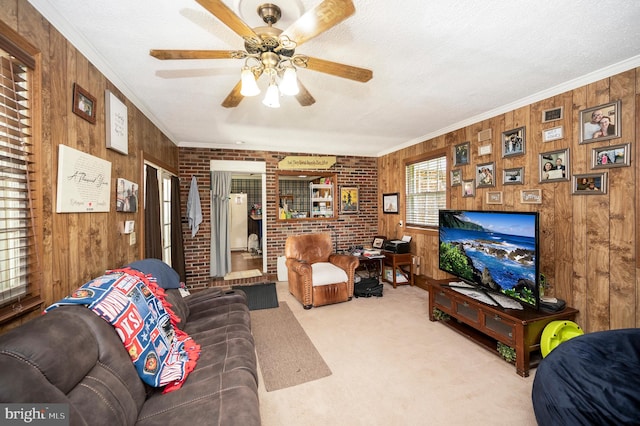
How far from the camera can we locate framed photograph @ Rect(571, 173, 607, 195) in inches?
86.0

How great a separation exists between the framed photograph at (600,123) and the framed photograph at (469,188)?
1.16m

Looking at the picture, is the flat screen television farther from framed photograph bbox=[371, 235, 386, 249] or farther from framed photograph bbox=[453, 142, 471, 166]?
framed photograph bbox=[371, 235, 386, 249]

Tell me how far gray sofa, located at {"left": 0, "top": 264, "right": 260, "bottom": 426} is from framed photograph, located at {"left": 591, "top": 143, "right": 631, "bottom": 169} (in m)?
3.15

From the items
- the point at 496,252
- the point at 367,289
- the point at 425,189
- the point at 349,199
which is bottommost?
the point at 367,289

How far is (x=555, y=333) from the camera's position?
6.94 ft

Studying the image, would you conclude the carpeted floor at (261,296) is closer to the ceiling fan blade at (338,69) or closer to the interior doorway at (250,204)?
the interior doorway at (250,204)

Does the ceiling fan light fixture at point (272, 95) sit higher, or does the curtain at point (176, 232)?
the ceiling fan light fixture at point (272, 95)

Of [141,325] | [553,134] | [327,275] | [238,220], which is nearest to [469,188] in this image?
[553,134]

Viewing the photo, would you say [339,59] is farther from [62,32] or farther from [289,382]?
[289,382]

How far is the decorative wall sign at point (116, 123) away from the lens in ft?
6.58

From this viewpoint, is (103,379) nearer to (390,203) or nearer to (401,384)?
(401,384)

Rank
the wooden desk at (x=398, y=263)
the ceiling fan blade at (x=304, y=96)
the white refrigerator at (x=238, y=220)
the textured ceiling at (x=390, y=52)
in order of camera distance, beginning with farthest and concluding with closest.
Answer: the white refrigerator at (x=238, y=220) < the wooden desk at (x=398, y=263) < the ceiling fan blade at (x=304, y=96) < the textured ceiling at (x=390, y=52)

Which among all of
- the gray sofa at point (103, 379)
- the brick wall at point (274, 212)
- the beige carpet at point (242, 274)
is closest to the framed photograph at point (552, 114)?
the brick wall at point (274, 212)

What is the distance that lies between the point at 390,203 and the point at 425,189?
2.97ft
